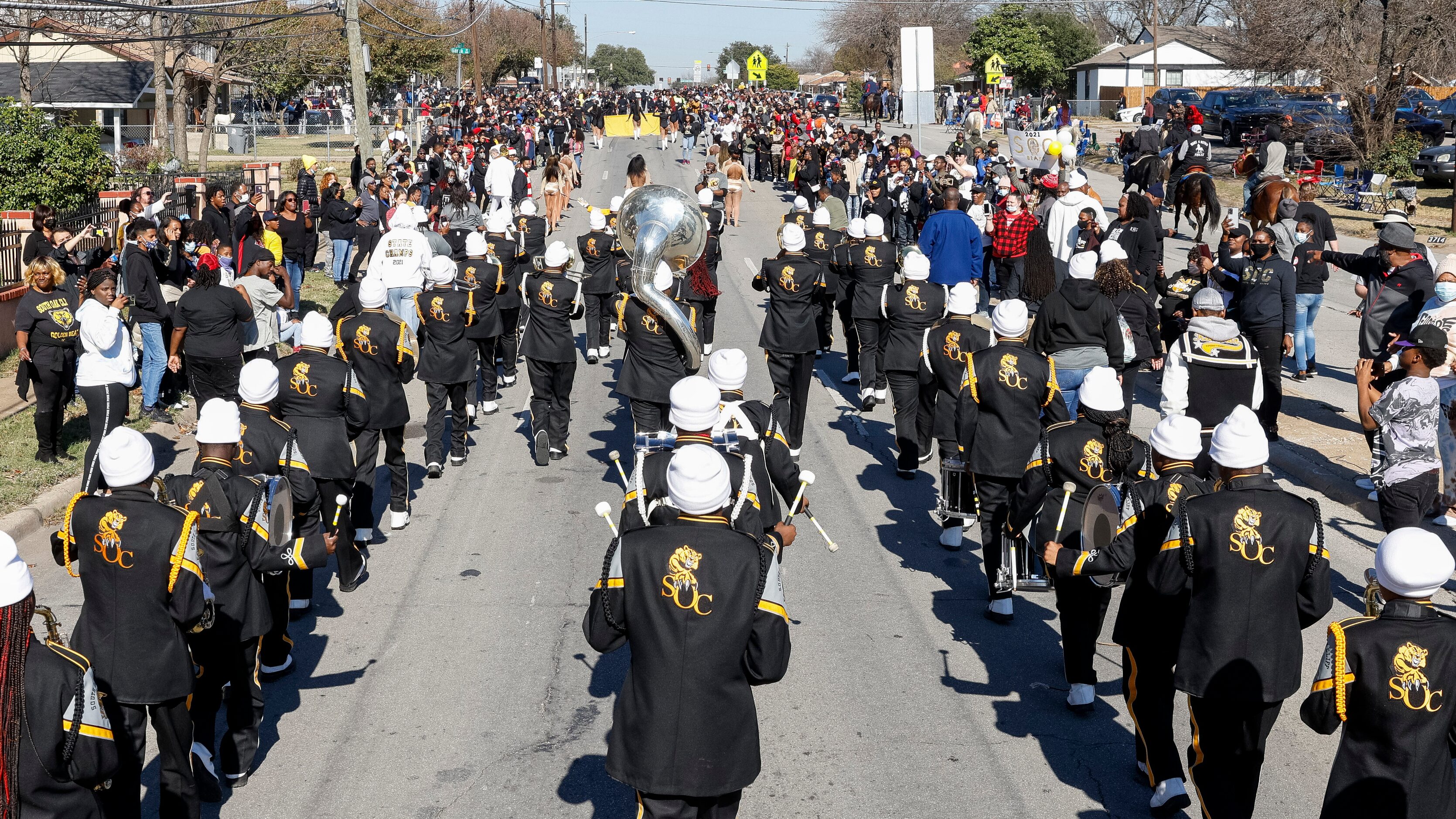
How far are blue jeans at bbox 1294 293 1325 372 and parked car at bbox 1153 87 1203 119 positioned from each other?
27.4 meters

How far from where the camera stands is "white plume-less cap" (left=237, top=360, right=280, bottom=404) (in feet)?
23.6

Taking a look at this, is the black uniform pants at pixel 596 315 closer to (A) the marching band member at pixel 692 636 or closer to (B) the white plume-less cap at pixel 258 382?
(B) the white plume-less cap at pixel 258 382

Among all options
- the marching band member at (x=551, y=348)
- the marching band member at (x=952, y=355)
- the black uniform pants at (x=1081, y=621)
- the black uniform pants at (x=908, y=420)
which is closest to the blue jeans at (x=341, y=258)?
the marching band member at (x=551, y=348)

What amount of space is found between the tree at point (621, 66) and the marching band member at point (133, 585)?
470ft

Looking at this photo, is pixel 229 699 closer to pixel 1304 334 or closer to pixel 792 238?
pixel 792 238

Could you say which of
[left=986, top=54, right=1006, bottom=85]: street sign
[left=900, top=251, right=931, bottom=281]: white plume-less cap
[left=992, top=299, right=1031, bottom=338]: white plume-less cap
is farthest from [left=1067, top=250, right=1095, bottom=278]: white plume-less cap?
[left=986, top=54, right=1006, bottom=85]: street sign

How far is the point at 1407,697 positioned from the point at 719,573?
7.81ft

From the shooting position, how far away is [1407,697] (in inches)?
171

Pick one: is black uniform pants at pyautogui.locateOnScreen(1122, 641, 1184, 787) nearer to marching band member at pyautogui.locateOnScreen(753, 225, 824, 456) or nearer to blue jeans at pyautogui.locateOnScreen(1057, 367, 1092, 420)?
blue jeans at pyautogui.locateOnScreen(1057, 367, 1092, 420)

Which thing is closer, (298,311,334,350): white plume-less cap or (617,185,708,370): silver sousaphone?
(298,311,334,350): white plume-less cap

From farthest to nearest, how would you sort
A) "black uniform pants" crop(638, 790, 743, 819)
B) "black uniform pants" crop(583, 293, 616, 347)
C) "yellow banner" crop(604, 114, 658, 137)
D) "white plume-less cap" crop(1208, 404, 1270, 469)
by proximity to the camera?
1. "yellow banner" crop(604, 114, 658, 137)
2. "black uniform pants" crop(583, 293, 616, 347)
3. "white plume-less cap" crop(1208, 404, 1270, 469)
4. "black uniform pants" crop(638, 790, 743, 819)

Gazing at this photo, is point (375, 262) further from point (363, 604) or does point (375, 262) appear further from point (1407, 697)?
point (1407, 697)

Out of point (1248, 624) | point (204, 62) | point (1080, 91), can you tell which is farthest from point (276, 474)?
point (1080, 91)

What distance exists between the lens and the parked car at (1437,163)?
28750mm
